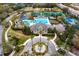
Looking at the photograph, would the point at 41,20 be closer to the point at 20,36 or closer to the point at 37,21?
the point at 37,21

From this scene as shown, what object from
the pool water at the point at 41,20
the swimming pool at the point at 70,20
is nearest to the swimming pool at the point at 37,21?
the pool water at the point at 41,20

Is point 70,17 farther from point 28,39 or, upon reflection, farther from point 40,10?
point 28,39

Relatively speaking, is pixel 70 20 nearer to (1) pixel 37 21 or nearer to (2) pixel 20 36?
(1) pixel 37 21

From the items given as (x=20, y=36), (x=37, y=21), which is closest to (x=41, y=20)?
(x=37, y=21)

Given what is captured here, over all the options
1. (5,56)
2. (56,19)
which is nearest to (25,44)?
(5,56)

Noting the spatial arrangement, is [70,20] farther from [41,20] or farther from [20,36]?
[20,36]

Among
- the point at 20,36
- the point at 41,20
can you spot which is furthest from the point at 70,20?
the point at 20,36

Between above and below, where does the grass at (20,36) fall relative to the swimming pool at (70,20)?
below

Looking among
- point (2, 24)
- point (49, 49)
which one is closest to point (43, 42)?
point (49, 49)

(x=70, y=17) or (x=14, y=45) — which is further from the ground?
(x=70, y=17)

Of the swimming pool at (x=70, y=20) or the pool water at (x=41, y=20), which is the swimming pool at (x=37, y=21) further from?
the swimming pool at (x=70, y=20)
